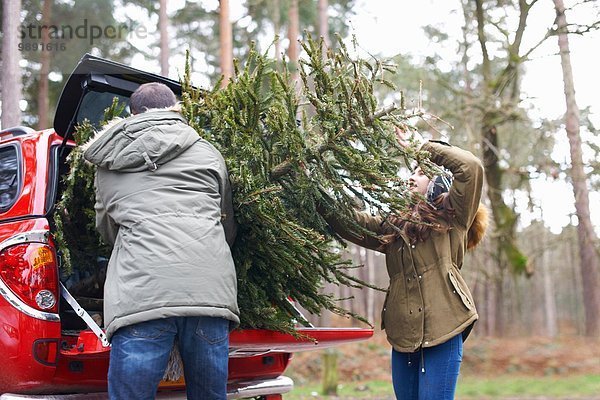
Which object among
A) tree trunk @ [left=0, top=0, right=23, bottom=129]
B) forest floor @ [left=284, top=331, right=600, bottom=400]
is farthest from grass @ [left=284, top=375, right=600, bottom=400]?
tree trunk @ [left=0, top=0, right=23, bottom=129]

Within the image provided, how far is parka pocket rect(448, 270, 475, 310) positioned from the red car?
2.60 ft

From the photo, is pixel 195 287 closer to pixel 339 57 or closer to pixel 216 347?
pixel 216 347

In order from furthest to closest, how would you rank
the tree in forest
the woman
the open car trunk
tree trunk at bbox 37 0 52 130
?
the tree in forest
tree trunk at bbox 37 0 52 130
the woman
the open car trunk

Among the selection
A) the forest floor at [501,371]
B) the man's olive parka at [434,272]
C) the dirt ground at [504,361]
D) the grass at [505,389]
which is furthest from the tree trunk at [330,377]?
the man's olive parka at [434,272]

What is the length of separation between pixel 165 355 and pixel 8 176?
6.26ft

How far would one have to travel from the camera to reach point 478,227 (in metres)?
3.79

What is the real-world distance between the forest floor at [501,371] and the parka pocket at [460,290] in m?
6.58

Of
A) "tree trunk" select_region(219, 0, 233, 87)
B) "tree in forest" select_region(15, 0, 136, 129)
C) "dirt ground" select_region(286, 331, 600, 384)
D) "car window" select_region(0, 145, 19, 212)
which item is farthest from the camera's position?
"dirt ground" select_region(286, 331, 600, 384)

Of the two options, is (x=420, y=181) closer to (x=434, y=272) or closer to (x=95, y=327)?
(x=434, y=272)

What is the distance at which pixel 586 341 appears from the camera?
1565 cm

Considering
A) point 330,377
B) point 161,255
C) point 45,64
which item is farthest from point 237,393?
point 45,64

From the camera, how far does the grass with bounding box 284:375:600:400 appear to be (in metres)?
11.0

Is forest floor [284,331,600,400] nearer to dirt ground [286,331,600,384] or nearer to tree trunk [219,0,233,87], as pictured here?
dirt ground [286,331,600,384]

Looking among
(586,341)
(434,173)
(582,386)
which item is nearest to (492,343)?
(586,341)
